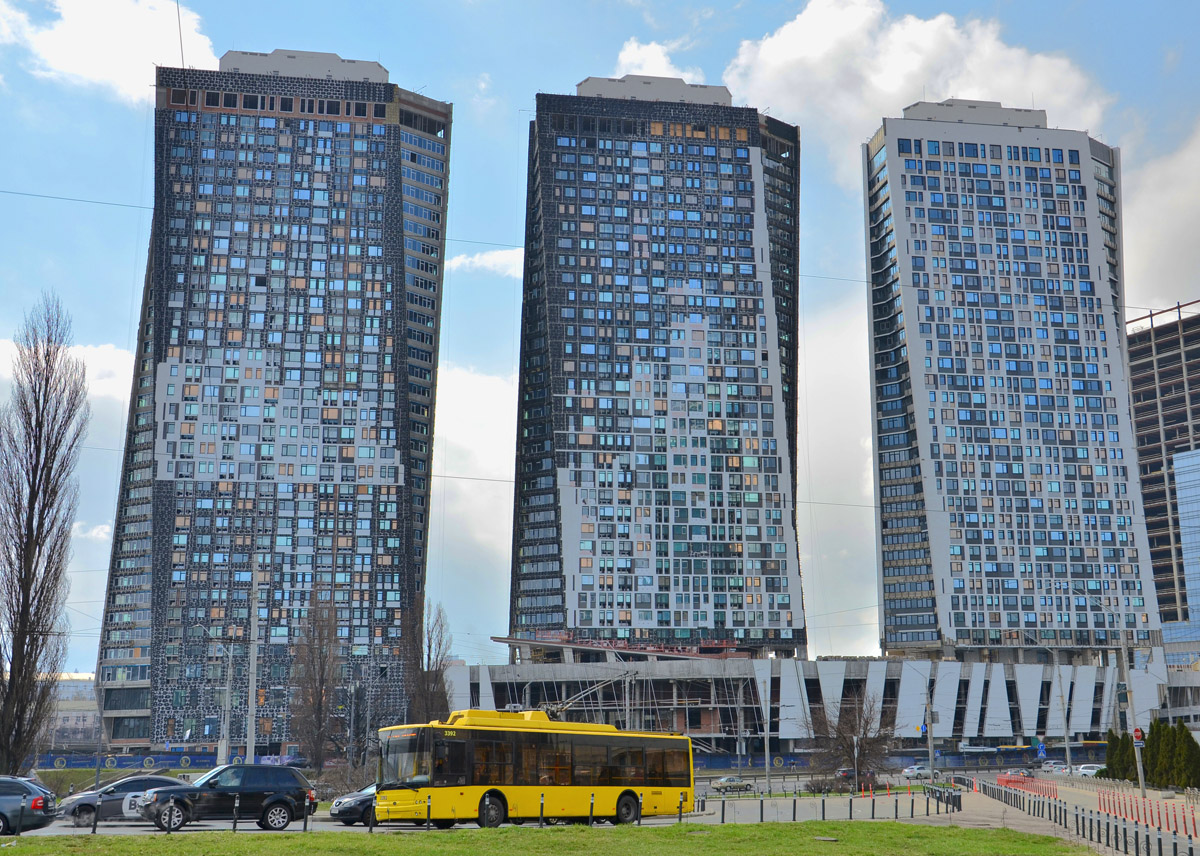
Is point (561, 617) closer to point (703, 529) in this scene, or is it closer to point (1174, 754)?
point (703, 529)

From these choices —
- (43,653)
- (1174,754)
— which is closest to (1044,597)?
(1174,754)

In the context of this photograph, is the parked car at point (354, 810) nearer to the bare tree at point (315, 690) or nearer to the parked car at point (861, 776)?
the parked car at point (861, 776)

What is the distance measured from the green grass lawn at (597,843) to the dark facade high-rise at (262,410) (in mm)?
131164

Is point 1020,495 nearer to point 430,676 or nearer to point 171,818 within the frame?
point 430,676

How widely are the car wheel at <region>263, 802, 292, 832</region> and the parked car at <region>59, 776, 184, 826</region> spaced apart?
5158 mm

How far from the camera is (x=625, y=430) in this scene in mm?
188250

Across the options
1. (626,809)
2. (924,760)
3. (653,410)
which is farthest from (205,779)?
(653,410)

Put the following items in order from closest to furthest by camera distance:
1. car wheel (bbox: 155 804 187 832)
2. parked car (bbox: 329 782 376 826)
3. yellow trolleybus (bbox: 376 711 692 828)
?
car wheel (bbox: 155 804 187 832), yellow trolleybus (bbox: 376 711 692 828), parked car (bbox: 329 782 376 826)

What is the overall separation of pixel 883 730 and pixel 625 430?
67.2m

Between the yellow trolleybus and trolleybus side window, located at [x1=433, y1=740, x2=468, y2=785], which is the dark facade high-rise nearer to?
the yellow trolleybus

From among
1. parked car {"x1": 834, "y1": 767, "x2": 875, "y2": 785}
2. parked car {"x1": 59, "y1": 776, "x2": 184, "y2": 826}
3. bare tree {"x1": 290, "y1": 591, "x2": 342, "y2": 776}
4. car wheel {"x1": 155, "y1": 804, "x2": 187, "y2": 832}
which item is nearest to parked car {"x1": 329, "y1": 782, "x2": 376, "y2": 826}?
parked car {"x1": 59, "y1": 776, "x2": 184, "y2": 826}

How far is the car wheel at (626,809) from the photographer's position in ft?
159

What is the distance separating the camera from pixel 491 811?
45.1 metres

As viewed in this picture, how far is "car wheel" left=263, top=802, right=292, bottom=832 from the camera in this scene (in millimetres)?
42812
